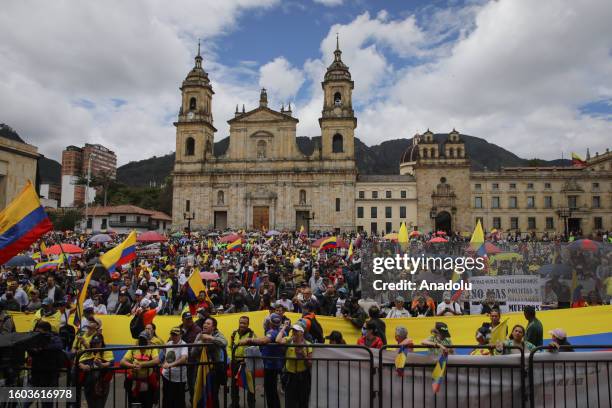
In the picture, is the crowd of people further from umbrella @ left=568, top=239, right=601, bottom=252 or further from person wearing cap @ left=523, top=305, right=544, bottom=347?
umbrella @ left=568, top=239, right=601, bottom=252

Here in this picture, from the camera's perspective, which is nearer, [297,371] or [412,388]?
[412,388]

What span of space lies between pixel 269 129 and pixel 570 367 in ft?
169

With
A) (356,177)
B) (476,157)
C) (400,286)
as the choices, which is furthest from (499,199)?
(476,157)

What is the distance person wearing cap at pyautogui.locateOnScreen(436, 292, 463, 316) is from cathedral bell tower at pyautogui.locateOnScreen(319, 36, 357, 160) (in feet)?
144

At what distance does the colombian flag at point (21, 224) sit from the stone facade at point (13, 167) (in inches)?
721

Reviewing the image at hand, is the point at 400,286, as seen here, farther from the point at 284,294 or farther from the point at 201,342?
the point at 201,342

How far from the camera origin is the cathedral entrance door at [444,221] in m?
55.2

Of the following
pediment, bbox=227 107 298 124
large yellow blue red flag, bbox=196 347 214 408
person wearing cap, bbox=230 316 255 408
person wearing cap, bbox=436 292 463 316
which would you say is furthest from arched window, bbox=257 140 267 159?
large yellow blue red flag, bbox=196 347 214 408

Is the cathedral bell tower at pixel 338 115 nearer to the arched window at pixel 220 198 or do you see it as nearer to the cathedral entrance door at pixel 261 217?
the cathedral entrance door at pixel 261 217

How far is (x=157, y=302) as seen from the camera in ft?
36.4

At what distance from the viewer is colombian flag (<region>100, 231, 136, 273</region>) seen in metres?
11.8

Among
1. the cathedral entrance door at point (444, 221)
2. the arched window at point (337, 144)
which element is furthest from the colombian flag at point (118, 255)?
the cathedral entrance door at point (444, 221)

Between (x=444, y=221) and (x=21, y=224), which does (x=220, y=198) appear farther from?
(x=21, y=224)

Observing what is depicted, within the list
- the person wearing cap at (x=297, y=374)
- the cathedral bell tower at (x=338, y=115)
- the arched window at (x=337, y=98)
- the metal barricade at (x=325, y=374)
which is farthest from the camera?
the arched window at (x=337, y=98)
